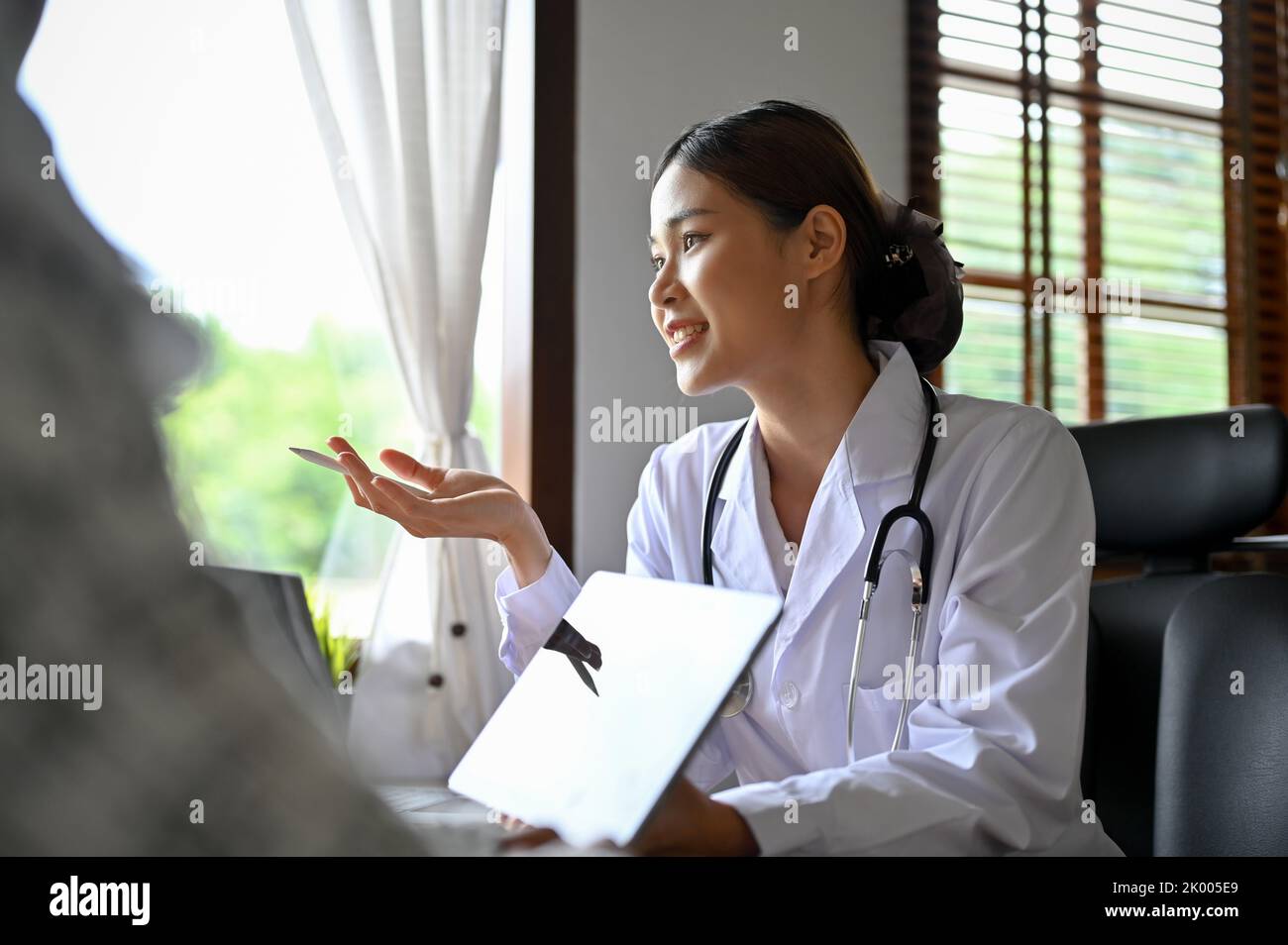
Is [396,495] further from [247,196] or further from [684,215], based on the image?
[247,196]

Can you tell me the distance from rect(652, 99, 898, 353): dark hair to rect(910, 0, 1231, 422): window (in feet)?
3.28

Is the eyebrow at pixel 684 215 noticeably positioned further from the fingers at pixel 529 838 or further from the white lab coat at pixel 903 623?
the fingers at pixel 529 838

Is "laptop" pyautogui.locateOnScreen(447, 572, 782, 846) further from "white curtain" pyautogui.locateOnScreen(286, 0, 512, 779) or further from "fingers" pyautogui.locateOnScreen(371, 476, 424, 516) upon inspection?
"white curtain" pyautogui.locateOnScreen(286, 0, 512, 779)

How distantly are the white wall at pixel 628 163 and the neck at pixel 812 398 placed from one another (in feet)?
1.93

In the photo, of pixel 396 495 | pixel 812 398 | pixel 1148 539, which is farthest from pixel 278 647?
pixel 1148 539

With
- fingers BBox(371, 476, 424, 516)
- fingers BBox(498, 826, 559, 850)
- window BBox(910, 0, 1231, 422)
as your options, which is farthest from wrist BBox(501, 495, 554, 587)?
window BBox(910, 0, 1231, 422)

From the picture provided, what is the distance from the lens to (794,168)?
41.7 inches

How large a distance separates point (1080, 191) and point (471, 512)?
71.7 inches

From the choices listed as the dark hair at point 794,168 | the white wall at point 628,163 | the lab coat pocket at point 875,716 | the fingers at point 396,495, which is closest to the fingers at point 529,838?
the fingers at point 396,495

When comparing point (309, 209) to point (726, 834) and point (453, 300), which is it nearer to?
point (453, 300)

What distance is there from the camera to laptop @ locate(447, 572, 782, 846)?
483 millimetres

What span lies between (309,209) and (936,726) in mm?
1438
